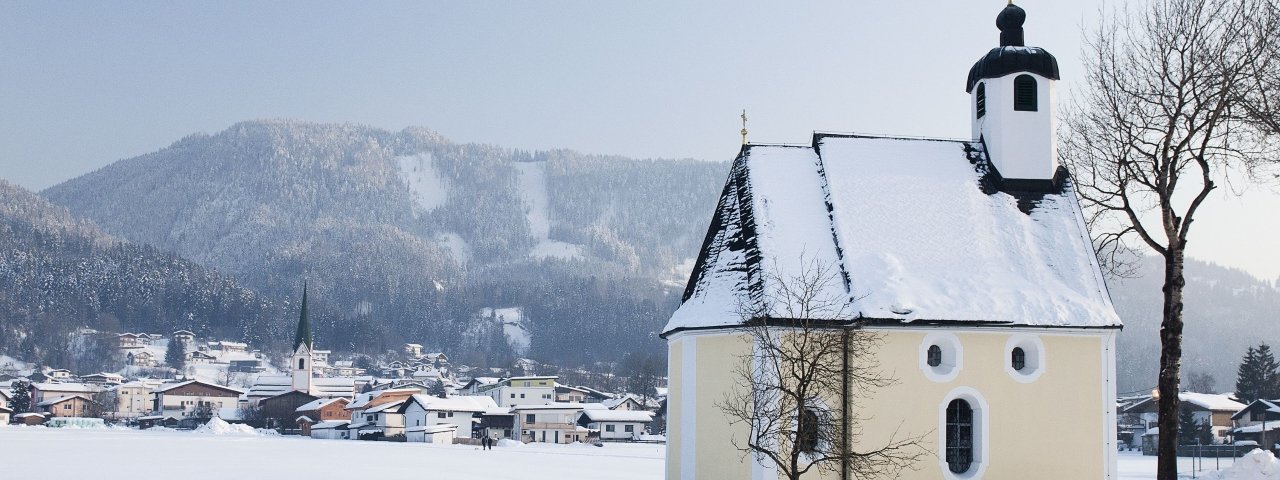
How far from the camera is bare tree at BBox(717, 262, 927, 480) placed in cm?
2175

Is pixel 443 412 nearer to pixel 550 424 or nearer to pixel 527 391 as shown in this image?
pixel 550 424

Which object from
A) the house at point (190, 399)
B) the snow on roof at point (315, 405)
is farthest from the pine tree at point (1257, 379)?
the house at point (190, 399)

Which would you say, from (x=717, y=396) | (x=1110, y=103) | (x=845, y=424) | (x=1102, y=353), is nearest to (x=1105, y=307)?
(x=1102, y=353)

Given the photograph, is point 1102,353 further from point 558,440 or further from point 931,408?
point 558,440

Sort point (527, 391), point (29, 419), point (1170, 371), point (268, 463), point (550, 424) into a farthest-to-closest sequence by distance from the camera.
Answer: point (527, 391), point (29, 419), point (550, 424), point (268, 463), point (1170, 371)

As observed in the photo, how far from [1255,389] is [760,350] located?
76.9 meters

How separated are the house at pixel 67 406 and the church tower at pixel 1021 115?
427 ft

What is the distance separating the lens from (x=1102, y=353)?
23.6 m

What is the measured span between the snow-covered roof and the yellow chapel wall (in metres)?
0.55

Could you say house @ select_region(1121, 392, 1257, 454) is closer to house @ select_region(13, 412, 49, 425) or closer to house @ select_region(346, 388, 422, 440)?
house @ select_region(346, 388, 422, 440)

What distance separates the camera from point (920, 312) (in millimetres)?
22844

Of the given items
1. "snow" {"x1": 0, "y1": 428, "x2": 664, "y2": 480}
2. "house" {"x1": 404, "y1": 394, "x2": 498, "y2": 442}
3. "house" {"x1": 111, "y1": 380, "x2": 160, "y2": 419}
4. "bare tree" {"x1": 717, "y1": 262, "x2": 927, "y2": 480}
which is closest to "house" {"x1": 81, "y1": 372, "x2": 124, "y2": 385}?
"house" {"x1": 111, "y1": 380, "x2": 160, "y2": 419}

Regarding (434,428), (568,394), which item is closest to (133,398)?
(568,394)

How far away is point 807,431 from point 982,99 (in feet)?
36.5
